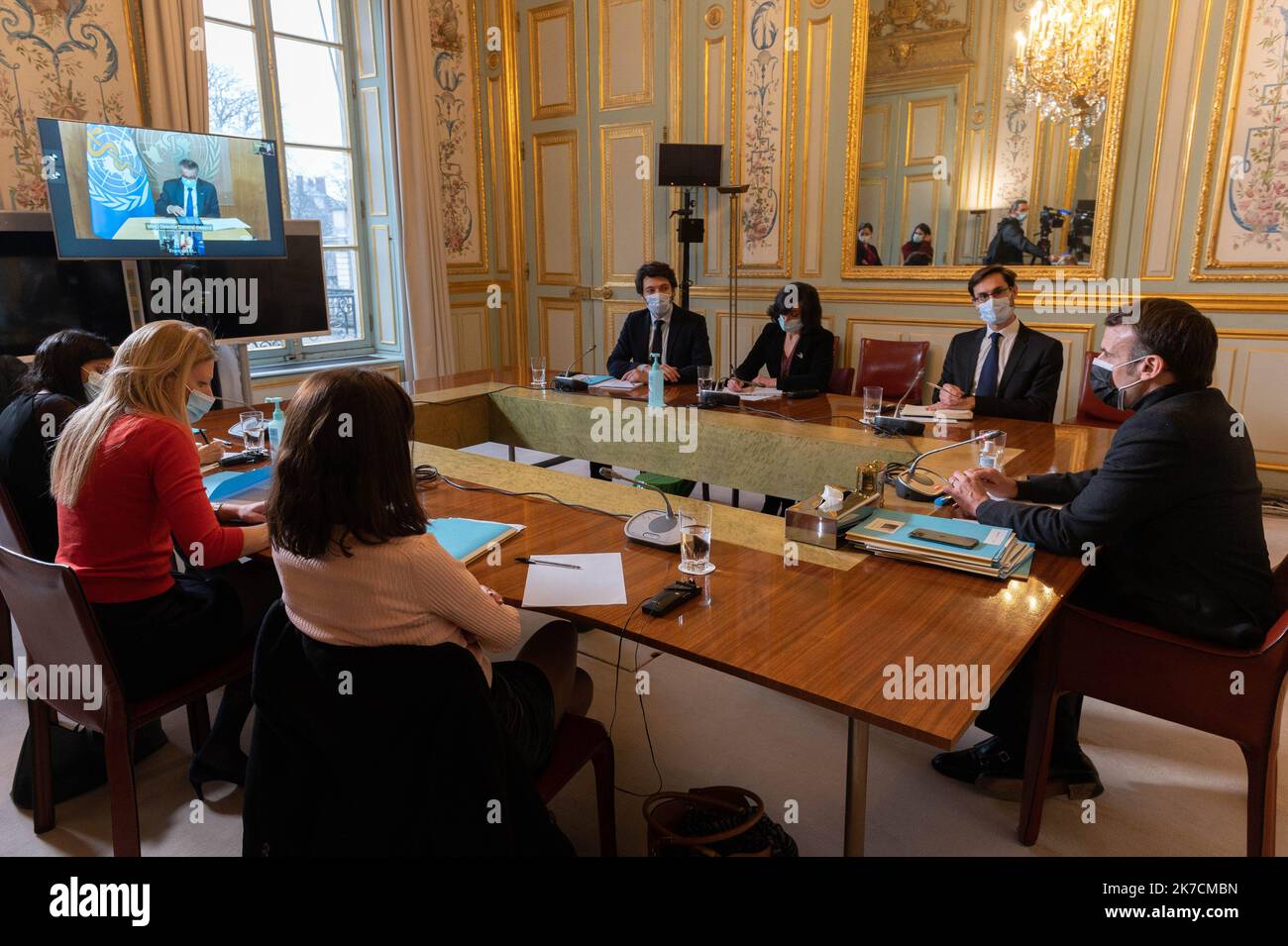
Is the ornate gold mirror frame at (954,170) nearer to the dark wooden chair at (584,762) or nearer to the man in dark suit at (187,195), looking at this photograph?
the man in dark suit at (187,195)

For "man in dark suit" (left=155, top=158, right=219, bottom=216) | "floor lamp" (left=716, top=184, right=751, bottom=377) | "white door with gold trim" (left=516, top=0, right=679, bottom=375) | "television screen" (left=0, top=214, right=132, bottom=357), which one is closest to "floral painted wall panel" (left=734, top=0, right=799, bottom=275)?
"floor lamp" (left=716, top=184, right=751, bottom=377)

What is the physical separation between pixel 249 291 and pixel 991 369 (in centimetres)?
380

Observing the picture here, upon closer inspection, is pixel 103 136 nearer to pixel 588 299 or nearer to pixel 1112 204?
pixel 588 299

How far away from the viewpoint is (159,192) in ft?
13.6

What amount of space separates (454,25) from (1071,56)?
4.01m

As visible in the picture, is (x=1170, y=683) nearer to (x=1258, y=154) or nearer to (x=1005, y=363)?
(x=1005, y=363)

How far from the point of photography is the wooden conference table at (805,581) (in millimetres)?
1335

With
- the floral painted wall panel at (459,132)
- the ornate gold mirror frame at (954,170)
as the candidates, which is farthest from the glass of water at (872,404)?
the floral painted wall panel at (459,132)

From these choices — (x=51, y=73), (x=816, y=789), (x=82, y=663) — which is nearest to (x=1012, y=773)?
(x=816, y=789)

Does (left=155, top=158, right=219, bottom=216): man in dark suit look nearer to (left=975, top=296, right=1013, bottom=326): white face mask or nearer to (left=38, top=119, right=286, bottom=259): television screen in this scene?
(left=38, top=119, right=286, bottom=259): television screen

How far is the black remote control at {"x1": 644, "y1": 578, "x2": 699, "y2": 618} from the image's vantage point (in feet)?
5.04

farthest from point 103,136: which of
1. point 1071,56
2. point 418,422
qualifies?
point 1071,56

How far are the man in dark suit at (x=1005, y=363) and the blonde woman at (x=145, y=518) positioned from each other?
7.88ft
